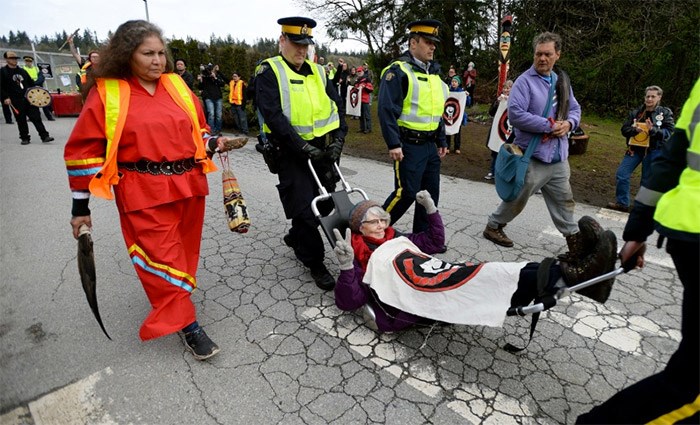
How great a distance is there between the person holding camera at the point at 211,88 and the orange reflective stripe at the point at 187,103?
8068 millimetres

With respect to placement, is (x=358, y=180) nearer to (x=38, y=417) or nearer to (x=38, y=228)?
(x=38, y=228)

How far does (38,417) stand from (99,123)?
1.56 m

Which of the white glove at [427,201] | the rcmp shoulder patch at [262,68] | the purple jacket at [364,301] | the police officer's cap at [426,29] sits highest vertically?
the police officer's cap at [426,29]

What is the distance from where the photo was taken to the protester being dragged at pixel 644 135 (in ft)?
16.4

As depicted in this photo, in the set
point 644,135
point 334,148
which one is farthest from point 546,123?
point 644,135

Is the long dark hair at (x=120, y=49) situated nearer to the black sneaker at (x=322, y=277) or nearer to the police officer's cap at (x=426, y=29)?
the black sneaker at (x=322, y=277)

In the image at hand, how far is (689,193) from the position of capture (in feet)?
4.50

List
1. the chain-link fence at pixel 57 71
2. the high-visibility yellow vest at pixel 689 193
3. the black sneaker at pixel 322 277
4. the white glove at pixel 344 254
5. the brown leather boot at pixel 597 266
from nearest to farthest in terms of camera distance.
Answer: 1. the high-visibility yellow vest at pixel 689 193
2. the brown leather boot at pixel 597 266
3. the white glove at pixel 344 254
4. the black sneaker at pixel 322 277
5. the chain-link fence at pixel 57 71

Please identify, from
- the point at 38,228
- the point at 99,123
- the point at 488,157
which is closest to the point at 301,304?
the point at 99,123

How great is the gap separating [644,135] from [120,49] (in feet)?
18.7

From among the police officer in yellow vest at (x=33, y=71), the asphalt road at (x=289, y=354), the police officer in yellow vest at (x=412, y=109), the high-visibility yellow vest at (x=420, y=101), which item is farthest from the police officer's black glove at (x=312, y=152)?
the police officer in yellow vest at (x=33, y=71)

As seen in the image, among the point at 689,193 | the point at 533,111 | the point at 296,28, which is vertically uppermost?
the point at 296,28

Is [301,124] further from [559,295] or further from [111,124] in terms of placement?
[559,295]

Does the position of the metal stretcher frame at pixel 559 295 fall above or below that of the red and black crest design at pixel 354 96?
below
